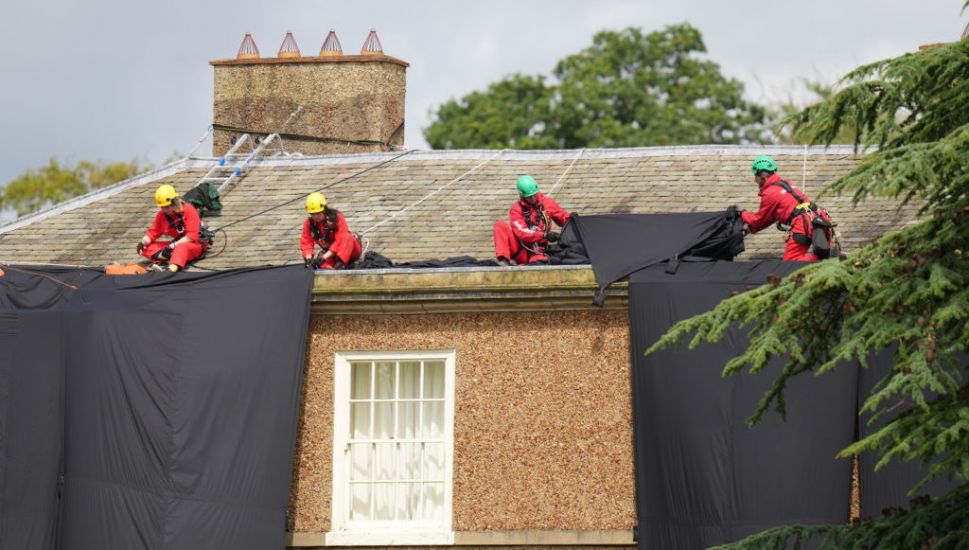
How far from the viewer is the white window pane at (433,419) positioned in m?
18.3

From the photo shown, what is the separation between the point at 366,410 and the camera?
60.7ft

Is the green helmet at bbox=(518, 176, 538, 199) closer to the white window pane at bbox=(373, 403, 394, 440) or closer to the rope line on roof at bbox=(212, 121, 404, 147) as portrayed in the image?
the white window pane at bbox=(373, 403, 394, 440)

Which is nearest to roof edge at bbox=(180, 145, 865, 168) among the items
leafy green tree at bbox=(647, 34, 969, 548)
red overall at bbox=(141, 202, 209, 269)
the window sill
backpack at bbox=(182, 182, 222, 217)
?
backpack at bbox=(182, 182, 222, 217)

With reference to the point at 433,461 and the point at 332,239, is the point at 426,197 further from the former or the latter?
the point at 433,461

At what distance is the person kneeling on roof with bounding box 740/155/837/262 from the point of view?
692 inches

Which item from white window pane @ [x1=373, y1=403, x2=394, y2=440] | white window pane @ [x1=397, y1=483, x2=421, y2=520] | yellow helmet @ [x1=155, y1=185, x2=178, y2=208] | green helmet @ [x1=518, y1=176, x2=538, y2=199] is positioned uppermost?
yellow helmet @ [x1=155, y1=185, x2=178, y2=208]

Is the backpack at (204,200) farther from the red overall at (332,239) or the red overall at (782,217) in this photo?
the red overall at (782,217)

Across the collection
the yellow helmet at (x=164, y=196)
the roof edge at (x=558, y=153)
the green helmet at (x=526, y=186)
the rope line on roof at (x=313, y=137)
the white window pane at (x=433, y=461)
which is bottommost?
the white window pane at (x=433, y=461)

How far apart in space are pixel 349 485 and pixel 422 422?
937mm

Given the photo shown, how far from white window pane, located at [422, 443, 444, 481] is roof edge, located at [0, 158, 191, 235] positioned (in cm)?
634

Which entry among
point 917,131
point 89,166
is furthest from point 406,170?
point 89,166

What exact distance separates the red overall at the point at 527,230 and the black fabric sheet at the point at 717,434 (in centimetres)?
147

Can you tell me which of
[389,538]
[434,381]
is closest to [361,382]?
[434,381]

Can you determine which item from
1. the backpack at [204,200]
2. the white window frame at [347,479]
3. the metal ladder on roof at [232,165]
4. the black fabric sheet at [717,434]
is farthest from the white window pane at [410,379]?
the metal ladder on roof at [232,165]
